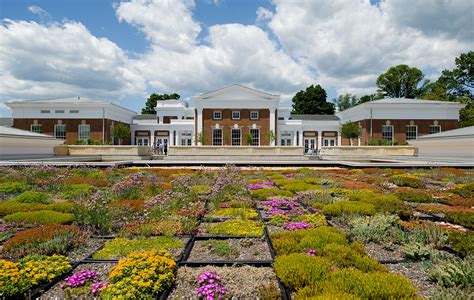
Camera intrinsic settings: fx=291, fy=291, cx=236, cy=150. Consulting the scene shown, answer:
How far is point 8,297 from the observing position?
3.39 meters

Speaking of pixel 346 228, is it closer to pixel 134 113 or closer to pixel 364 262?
pixel 364 262

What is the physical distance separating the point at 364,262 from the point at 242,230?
2.57m

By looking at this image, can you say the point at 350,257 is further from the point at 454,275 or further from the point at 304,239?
the point at 454,275

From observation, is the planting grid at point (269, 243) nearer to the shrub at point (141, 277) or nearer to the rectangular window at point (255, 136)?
the shrub at point (141, 277)

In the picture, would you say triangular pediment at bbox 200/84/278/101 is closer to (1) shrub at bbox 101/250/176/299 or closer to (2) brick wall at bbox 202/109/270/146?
(2) brick wall at bbox 202/109/270/146

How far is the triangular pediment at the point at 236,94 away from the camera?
41844 millimetres

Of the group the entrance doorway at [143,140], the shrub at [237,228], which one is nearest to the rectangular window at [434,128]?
the entrance doorway at [143,140]

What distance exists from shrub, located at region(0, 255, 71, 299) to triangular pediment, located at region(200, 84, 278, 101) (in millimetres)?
38699

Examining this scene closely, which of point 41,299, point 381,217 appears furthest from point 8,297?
point 381,217

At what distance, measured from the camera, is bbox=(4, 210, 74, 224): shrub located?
254 inches

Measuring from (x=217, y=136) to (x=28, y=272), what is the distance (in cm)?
3838

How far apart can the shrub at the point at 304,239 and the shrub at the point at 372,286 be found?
1.13 metres

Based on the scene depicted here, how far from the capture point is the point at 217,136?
4209cm

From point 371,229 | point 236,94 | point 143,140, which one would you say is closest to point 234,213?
point 371,229
